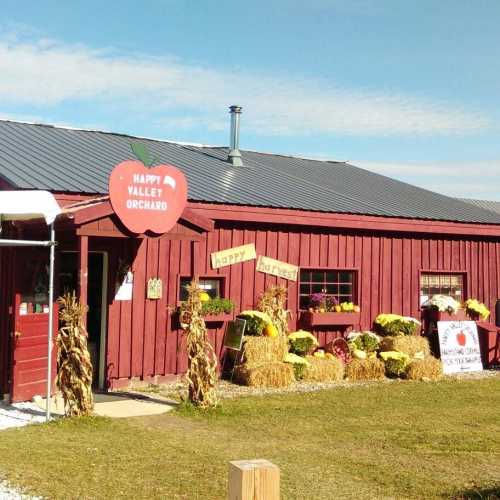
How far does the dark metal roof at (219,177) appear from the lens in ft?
37.0

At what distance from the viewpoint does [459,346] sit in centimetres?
1409

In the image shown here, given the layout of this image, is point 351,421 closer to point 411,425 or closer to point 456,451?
point 411,425

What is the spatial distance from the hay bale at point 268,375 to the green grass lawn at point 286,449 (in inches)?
30.2

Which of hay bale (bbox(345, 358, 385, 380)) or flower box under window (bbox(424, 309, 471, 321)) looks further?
flower box under window (bbox(424, 309, 471, 321))

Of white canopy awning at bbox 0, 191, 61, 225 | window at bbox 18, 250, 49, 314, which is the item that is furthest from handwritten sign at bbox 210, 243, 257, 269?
white canopy awning at bbox 0, 191, 61, 225

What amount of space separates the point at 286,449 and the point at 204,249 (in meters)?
A: 4.95

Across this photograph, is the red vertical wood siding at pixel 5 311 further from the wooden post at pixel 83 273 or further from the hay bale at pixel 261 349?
the hay bale at pixel 261 349

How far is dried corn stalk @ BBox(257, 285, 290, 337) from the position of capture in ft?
40.7

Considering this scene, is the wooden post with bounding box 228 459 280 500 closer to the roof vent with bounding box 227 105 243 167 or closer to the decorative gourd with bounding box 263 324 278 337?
the decorative gourd with bounding box 263 324 278 337

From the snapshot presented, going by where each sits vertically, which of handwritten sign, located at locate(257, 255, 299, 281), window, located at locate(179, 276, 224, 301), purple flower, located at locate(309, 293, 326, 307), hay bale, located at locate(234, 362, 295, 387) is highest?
handwritten sign, located at locate(257, 255, 299, 281)

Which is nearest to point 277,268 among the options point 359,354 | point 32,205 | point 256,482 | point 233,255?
point 233,255

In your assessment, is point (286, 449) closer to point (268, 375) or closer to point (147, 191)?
point (147, 191)

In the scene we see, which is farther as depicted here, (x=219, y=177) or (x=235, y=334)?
(x=219, y=177)

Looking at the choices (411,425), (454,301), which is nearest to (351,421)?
(411,425)
